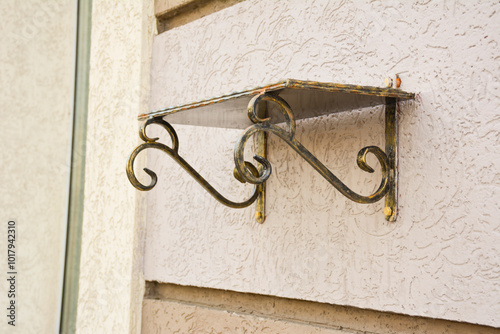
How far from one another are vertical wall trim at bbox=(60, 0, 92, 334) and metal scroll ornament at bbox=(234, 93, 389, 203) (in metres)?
1.04

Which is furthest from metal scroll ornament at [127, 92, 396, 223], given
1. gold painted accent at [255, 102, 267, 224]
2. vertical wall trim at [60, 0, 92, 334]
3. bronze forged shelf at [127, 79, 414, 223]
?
vertical wall trim at [60, 0, 92, 334]

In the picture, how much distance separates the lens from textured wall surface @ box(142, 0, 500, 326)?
92 cm

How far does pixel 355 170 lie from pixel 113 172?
0.84 m

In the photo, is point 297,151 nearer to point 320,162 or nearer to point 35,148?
point 320,162

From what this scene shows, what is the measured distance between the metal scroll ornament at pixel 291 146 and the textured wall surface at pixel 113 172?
77 centimetres

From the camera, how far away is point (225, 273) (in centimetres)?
137

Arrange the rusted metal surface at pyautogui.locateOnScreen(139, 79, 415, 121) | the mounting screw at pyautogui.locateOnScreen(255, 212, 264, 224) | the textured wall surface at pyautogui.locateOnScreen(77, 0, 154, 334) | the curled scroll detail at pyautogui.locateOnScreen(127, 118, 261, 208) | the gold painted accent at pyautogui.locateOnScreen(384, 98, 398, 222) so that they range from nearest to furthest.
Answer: the rusted metal surface at pyautogui.locateOnScreen(139, 79, 415, 121) → the gold painted accent at pyautogui.locateOnScreen(384, 98, 398, 222) → the curled scroll detail at pyautogui.locateOnScreen(127, 118, 261, 208) → the mounting screw at pyautogui.locateOnScreen(255, 212, 264, 224) → the textured wall surface at pyautogui.locateOnScreen(77, 0, 154, 334)

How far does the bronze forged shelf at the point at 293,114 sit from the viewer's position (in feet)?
3.02

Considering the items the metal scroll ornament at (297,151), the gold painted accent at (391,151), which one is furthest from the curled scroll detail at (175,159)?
the gold painted accent at (391,151)

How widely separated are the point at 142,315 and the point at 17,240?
49cm

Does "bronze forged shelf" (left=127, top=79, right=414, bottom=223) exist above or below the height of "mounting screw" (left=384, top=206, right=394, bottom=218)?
above

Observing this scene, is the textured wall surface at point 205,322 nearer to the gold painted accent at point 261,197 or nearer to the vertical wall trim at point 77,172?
the gold painted accent at point 261,197

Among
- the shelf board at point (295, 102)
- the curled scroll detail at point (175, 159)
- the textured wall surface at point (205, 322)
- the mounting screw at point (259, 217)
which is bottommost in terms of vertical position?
the textured wall surface at point (205, 322)

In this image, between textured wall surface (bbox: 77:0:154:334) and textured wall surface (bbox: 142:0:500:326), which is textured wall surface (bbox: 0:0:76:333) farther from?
textured wall surface (bbox: 142:0:500:326)
